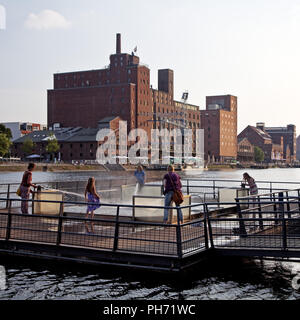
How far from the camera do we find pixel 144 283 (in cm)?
1314

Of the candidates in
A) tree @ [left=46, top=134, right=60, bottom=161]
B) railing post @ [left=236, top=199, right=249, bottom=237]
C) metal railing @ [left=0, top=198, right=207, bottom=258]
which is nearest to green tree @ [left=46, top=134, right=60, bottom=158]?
tree @ [left=46, top=134, right=60, bottom=161]

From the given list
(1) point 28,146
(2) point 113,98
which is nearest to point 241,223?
(1) point 28,146

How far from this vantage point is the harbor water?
12.4 m

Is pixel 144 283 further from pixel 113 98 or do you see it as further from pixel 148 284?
pixel 113 98

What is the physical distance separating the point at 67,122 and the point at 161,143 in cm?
3078

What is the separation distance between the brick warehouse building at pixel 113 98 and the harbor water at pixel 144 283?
134 meters

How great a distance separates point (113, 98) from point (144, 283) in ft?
462

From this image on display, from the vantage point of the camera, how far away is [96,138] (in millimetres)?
140125

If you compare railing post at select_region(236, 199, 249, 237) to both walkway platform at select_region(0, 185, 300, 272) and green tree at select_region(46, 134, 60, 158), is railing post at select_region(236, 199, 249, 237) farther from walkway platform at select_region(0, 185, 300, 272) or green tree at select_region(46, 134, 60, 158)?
green tree at select_region(46, 134, 60, 158)

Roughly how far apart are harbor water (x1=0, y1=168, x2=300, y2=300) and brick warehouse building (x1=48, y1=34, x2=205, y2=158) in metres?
134

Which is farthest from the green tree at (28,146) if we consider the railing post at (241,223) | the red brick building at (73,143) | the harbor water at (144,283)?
the railing post at (241,223)

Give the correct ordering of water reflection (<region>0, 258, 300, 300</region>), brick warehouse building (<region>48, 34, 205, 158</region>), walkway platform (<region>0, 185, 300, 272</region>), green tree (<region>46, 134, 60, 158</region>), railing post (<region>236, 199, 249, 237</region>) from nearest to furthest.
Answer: water reflection (<region>0, 258, 300, 300</region>), walkway platform (<region>0, 185, 300, 272</region>), railing post (<region>236, 199, 249, 237</region>), green tree (<region>46, 134, 60, 158</region>), brick warehouse building (<region>48, 34, 205, 158</region>)

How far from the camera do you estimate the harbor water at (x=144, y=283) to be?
1242 cm
